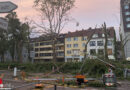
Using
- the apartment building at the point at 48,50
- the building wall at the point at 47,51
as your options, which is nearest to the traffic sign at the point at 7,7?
the apartment building at the point at 48,50

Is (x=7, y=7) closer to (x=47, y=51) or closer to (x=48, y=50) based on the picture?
(x=48, y=50)

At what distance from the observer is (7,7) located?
5184 millimetres

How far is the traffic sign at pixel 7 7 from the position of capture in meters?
5.16

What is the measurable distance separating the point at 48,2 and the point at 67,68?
1379 centimetres

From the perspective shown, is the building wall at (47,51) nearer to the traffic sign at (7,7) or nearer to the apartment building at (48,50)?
the apartment building at (48,50)

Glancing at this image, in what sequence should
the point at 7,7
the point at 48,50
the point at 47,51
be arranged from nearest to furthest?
the point at 7,7 < the point at 48,50 < the point at 47,51

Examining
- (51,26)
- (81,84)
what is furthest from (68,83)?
(51,26)

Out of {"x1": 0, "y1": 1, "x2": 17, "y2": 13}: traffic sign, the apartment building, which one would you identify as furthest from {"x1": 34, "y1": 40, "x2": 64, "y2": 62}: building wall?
{"x1": 0, "y1": 1, "x2": 17, "y2": 13}: traffic sign

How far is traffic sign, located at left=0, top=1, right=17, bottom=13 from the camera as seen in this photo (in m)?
5.16

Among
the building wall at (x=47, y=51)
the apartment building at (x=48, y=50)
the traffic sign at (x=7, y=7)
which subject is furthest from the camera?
the building wall at (x=47, y=51)

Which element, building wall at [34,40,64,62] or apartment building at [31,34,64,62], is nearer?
apartment building at [31,34,64,62]

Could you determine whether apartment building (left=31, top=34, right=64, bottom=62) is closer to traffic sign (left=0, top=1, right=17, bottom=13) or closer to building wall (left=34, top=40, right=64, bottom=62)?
building wall (left=34, top=40, right=64, bottom=62)

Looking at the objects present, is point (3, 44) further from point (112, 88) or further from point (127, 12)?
point (127, 12)

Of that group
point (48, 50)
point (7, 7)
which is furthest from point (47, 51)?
point (7, 7)
